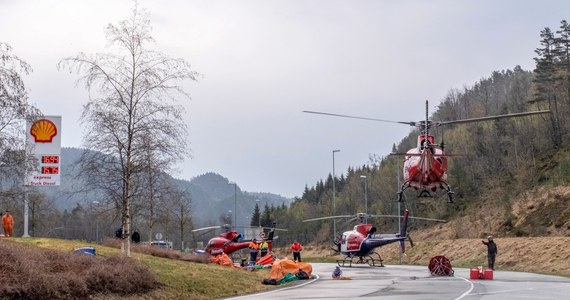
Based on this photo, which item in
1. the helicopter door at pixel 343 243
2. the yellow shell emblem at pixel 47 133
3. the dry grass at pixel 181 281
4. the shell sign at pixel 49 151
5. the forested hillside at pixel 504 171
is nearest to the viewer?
the dry grass at pixel 181 281

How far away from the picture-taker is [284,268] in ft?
107

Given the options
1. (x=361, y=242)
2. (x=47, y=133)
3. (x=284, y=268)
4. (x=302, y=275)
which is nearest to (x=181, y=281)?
(x=284, y=268)

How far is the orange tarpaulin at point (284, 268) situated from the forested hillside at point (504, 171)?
25.7 metres

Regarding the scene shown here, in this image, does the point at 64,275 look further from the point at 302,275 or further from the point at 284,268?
the point at 302,275

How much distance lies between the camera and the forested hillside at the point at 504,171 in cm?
6838

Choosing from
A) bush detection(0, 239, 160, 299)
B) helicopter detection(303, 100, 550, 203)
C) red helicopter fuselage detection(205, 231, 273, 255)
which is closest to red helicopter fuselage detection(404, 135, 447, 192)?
helicopter detection(303, 100, 550, 203)

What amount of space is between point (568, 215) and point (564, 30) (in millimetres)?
52485

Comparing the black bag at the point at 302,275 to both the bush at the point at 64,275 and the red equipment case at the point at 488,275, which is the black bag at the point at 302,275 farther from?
A: the bush at the point at 64,275

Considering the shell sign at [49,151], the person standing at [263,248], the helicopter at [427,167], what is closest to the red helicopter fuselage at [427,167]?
the helicopter at [427,167]

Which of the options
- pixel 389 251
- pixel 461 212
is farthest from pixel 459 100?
pixel 389 251

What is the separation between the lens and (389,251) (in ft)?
268

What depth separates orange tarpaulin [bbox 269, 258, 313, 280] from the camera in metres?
31.7

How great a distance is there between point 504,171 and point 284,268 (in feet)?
225

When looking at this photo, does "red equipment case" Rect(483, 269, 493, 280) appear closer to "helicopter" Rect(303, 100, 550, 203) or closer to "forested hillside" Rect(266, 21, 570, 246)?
"helicopter" Rect(303, 100, 550, 203)
